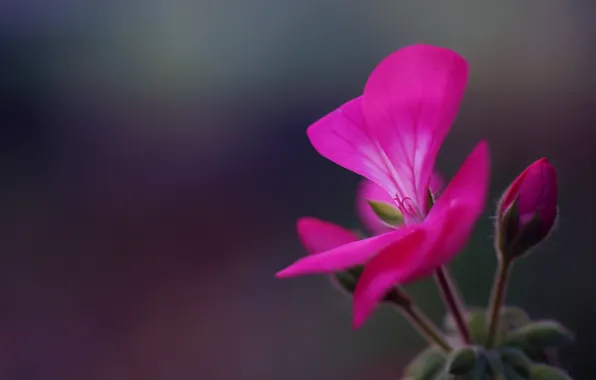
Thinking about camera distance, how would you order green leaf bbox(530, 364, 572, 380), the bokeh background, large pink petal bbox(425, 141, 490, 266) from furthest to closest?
the bokeh background
green leaf bbox(530, 364, 572, 380)
large pink petal bbox(425, 141, 490, 266)

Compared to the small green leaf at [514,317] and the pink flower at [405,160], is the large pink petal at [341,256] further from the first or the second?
the small green leaf at [514,317]

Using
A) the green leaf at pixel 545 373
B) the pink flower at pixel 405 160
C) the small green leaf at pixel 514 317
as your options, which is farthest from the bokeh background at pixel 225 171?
the pink flower at pixel 405 160

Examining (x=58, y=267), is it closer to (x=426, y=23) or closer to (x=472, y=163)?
(x=426, y=23)

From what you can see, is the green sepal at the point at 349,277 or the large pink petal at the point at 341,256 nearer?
the large pink petal at the point at 341,256

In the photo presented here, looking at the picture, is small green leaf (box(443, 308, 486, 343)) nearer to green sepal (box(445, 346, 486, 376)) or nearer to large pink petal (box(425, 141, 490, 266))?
green sepal (box(445, 346, 486, 376))

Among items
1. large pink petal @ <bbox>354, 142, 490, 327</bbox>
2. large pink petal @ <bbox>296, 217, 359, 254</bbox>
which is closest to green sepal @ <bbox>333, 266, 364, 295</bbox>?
large pink petal @ <bbox>296, 217, 359, 254</bbox>
